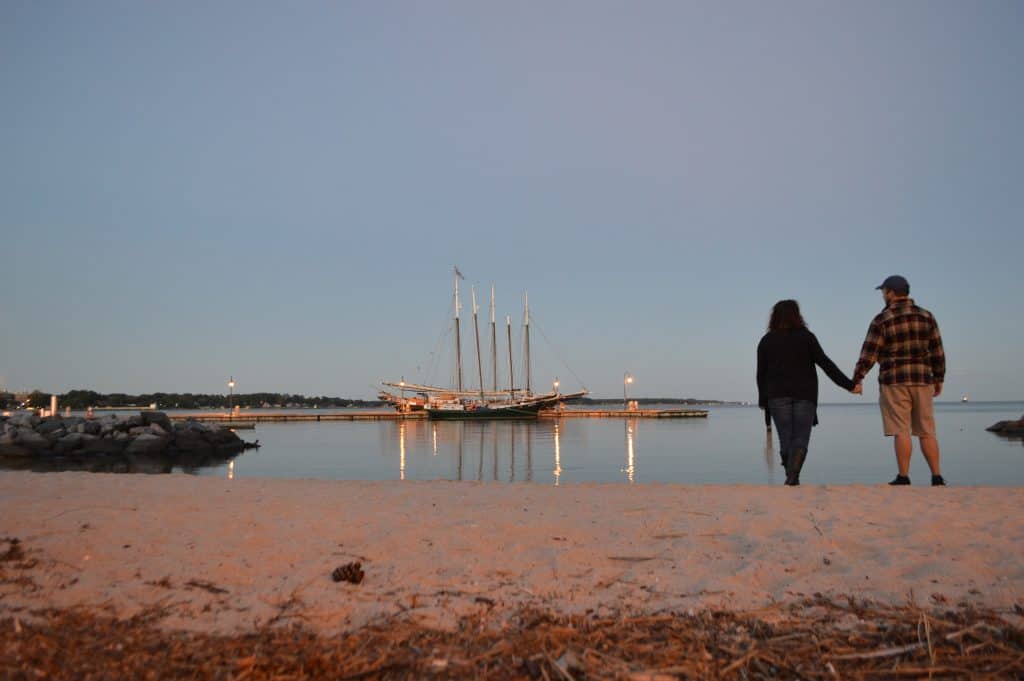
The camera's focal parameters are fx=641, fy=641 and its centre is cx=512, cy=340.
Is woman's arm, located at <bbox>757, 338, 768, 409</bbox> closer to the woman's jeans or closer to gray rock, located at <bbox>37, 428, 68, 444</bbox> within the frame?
the woman's jeans

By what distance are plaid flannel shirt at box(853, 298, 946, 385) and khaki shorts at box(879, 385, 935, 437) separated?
79 millimetres

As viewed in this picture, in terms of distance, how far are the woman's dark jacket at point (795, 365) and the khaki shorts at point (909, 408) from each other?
0.40 m

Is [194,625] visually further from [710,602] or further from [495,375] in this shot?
[495,375]

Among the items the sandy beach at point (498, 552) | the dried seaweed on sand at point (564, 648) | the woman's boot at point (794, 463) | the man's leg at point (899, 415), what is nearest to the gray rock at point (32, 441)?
the sandy beach at point (498, 552)

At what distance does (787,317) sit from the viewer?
22.8 feet

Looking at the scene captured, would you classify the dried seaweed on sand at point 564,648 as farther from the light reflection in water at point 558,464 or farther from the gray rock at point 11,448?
the gray rock at point 11,448

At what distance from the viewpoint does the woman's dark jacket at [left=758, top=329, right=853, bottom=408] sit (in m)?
6.75

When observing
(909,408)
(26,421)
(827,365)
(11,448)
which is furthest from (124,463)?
(909,408)

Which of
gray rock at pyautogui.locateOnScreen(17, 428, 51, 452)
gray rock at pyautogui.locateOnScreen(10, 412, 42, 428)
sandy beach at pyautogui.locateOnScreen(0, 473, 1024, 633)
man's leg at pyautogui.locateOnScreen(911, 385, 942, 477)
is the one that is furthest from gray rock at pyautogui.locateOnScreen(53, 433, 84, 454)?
man's leg at pyautogui.locateOnScreen(911, 385, 942, 477)

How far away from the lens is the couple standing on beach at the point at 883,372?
6445mm

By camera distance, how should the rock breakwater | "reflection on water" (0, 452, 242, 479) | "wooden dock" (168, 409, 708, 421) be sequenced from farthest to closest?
"wooden dock" (168, 409, 708, 421)
the rock breakwater
"reflection on water" (0, 452, 242, 479)

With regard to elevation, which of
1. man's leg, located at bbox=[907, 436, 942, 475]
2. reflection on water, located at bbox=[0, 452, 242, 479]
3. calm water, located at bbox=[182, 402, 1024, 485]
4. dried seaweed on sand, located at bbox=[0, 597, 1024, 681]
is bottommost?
calm water, located at bbox=[182, 402, 1024, 485]

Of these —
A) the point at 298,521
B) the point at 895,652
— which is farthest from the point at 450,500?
the point at 895,652

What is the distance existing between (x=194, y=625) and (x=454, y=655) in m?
1.16
